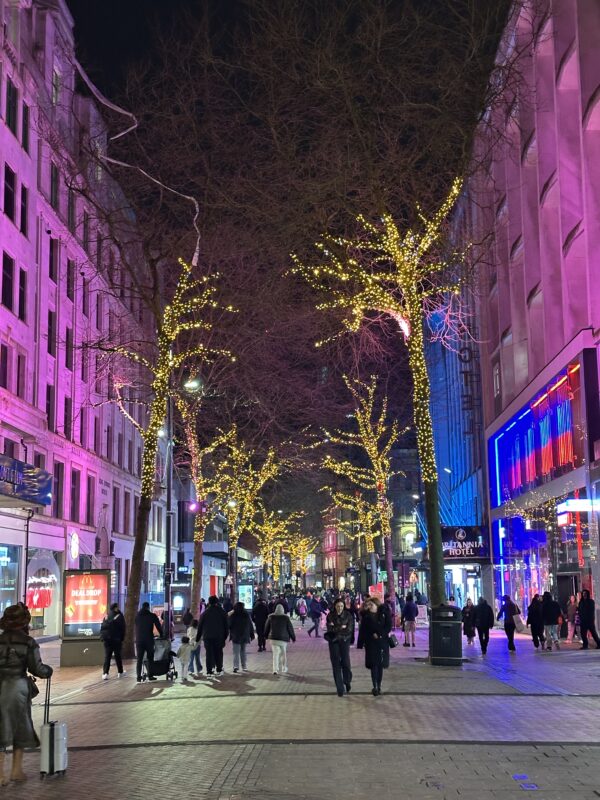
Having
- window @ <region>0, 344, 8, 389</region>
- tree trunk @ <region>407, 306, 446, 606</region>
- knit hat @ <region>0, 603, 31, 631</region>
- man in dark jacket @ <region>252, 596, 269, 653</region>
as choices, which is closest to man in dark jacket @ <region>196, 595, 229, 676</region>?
tree trunk @ <region>407, 306, 446, 606</region>

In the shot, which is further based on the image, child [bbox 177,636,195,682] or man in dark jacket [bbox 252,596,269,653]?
man in dark jacket [bbox 252,596,269,653]

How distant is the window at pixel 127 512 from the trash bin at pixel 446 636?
1395 inches

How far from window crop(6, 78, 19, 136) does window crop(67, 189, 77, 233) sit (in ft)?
22.4

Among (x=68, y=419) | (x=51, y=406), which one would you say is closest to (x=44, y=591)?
(x=51, y=406)

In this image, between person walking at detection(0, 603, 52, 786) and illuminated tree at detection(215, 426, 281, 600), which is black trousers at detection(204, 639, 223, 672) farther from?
illuminated tree at detection(215, 426, 281, 600)

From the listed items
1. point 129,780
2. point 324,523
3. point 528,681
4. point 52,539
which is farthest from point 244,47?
point 324,523

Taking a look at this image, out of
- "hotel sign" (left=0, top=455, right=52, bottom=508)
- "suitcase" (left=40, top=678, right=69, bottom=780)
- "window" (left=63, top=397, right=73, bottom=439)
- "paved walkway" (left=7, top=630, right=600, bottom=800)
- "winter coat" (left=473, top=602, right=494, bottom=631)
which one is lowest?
"paved walkway" (left=7, top=630, right=600, bottom=800)

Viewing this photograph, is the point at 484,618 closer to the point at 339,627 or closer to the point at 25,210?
the point at 339,627

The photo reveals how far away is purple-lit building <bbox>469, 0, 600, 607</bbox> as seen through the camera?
25734 millimetres

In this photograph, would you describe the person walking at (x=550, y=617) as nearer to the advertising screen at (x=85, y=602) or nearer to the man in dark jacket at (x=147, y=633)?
the man in dark jacket at (x=147, y=633)

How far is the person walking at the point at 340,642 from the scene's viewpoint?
15992mm

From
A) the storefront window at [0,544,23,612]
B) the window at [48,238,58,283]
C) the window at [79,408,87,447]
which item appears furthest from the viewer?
the window at [79,408,87,447]

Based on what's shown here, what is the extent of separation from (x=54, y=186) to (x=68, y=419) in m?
9.82

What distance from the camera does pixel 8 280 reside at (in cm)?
3316
